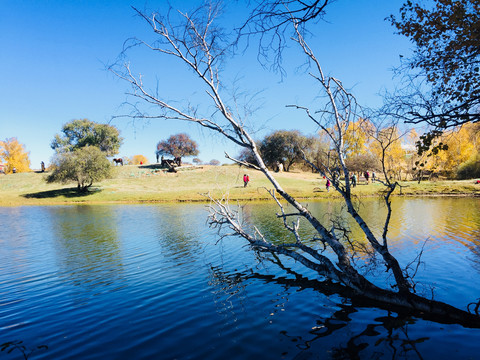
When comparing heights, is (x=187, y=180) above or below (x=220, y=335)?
above

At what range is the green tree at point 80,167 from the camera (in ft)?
166

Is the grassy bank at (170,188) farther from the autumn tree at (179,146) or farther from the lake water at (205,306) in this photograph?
the lake water at (205,306)

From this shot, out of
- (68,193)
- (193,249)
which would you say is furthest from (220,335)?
(68,193)

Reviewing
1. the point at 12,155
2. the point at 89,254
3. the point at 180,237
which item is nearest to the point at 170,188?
the point at 180,237

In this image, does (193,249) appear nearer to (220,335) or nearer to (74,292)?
(74,292)

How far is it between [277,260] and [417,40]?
8.81m

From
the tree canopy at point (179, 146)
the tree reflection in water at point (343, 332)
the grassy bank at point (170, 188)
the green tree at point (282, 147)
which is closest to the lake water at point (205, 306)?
the tree reflection in water at point (343, 332)

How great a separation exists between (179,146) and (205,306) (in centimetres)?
8800

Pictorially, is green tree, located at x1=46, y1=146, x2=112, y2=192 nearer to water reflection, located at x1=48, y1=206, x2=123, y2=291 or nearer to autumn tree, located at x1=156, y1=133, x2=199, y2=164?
water reflection, located at x1=48, y1=206, x2=123, y2=291

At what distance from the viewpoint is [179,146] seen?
93062 mm

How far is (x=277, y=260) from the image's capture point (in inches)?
481

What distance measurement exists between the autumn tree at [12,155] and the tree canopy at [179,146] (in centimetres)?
4055

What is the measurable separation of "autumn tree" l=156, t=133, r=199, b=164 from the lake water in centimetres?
7775

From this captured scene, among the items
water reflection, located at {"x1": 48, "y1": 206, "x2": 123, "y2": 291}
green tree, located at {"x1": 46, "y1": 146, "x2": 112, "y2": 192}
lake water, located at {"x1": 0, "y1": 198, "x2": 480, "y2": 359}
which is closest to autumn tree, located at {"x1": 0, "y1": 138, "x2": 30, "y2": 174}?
green tree, located at {"x1": 46, "y1": 146, "x2": 112, "y2": 192}
